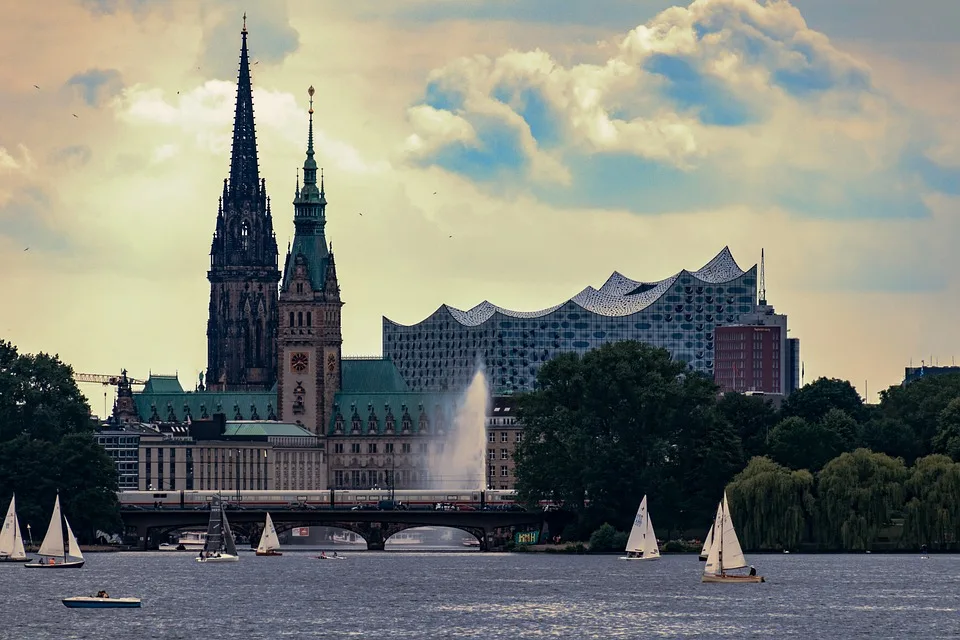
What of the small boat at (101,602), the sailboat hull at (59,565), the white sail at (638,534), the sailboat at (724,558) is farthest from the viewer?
the white sail at (638,534)

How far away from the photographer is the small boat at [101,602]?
489 feet

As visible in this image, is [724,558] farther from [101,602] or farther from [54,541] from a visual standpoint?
[54,541]

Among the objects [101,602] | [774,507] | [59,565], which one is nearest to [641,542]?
[774,507]

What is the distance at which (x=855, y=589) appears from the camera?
162 metres

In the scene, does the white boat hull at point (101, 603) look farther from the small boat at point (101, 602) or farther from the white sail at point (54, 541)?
the white sail at point (54, 541)

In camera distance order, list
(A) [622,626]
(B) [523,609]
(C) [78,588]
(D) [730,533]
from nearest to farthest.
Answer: (A) [622,626] → (B) [523,609] → (D) [730,533] → (C) [78,588]

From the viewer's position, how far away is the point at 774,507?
19762 centimetres

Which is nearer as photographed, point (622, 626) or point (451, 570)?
point (622, 626)

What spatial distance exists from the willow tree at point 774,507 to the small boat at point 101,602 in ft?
197

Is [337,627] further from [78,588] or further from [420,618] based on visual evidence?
[78,588]

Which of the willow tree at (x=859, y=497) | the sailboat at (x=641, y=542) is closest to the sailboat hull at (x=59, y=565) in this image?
the sailboat at (x=641, y=542)

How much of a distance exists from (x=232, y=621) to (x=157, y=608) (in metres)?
10.9

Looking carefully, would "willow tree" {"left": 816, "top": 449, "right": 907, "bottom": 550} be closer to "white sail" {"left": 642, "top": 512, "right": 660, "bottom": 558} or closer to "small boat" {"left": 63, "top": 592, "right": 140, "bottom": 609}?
"white sail" {"left": 642, "top": 512, "right": 660, "bottom": 558}

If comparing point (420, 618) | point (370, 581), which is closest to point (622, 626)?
point (420, 618)
